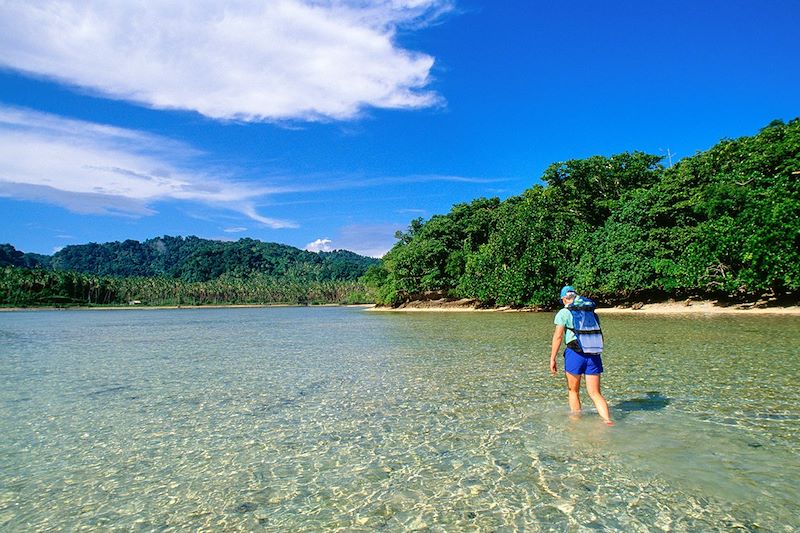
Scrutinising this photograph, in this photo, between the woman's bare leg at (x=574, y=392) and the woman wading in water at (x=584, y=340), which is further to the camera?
the woman's bare leg at (x=574, y=392)

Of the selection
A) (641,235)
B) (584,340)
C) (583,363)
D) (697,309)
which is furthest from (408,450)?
(641,235)

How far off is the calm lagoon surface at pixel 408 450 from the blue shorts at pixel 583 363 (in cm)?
94

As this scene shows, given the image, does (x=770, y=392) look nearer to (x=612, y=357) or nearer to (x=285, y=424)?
(x=612, y=357)

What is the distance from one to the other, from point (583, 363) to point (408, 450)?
3524 millimetres

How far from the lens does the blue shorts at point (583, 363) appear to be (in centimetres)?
856

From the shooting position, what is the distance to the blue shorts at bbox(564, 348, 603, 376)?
28.1 ft

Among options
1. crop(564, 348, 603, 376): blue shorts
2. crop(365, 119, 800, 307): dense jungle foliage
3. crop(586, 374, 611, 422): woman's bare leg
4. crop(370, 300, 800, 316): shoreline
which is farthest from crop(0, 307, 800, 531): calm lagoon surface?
crop(370, 300, 800, 316): shoreline

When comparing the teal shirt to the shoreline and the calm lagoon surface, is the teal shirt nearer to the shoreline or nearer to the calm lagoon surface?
the calm lagoon surface

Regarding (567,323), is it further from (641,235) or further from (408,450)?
(641,235)

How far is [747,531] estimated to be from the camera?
15.6 feet

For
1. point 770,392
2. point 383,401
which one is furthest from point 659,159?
point 383,401

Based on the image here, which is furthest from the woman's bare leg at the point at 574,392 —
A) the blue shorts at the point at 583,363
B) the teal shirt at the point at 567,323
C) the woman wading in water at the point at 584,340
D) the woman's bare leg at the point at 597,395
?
the teal shirt at the point at 567,323

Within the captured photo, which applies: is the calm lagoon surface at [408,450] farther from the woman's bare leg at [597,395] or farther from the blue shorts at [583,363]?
the blue shorts at [583,363]

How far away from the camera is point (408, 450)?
7.61 meters
